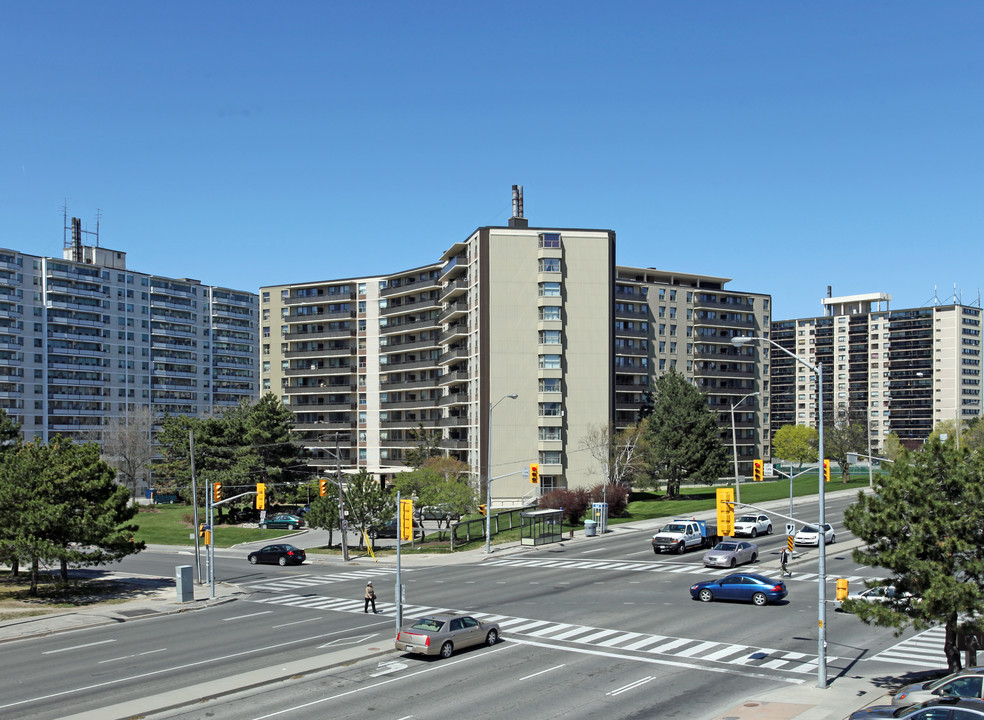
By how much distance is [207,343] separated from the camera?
166125mm

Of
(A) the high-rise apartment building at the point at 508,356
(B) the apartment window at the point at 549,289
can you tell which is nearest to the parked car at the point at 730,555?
(A) the high-rise apartment building at the point at 508,356

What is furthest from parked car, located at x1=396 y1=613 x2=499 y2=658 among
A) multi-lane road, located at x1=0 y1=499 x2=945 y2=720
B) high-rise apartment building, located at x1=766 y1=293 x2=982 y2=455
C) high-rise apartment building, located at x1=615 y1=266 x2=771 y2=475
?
high-rise apartment building, located at x1=766 y1=293 x2=982 y2=455

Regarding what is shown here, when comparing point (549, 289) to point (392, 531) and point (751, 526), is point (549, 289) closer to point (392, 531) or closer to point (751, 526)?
point (392, 531)

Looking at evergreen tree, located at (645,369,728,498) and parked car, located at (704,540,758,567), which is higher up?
evergreen tree, located at (645,369,728,498)

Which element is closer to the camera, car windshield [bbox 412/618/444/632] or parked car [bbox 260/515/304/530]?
car windshield [bbox 412/618/444/632]

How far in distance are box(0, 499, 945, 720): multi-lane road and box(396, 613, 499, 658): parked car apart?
17.7 inches

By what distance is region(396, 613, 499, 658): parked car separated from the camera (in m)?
27.2

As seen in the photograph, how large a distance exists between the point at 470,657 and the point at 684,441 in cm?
6285

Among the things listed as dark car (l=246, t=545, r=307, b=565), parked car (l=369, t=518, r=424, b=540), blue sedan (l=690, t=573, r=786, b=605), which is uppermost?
blue sedan (l=690, t=573, r=786, b=605)

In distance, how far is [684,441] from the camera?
87.1 m

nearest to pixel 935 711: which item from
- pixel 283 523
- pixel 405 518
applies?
pixel 405 518

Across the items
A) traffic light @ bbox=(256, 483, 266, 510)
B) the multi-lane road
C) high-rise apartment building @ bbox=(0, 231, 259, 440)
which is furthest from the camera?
high-rise apartment building @ bbox=(0, 231, 259, 440)

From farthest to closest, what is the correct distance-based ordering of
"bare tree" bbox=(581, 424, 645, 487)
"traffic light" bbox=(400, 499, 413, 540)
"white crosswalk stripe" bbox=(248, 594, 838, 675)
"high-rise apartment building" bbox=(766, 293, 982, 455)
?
1. "high-rise apartment building" bbox=(766, 293, 982, 455)
2. "bare tree" bbox=(581, 424, 645, 487)
3. "traffic light" bbox=(400, 499, 413, 540)
4. "white crosswalk stripe" bbox=(248, 594, 838, 675)

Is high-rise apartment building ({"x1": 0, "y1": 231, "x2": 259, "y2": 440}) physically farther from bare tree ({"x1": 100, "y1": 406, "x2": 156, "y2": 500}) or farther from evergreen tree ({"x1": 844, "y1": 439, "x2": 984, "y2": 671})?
evergreen tree ({"x1": 844, "y1": 439, "x2": 984, "y2": 671})
